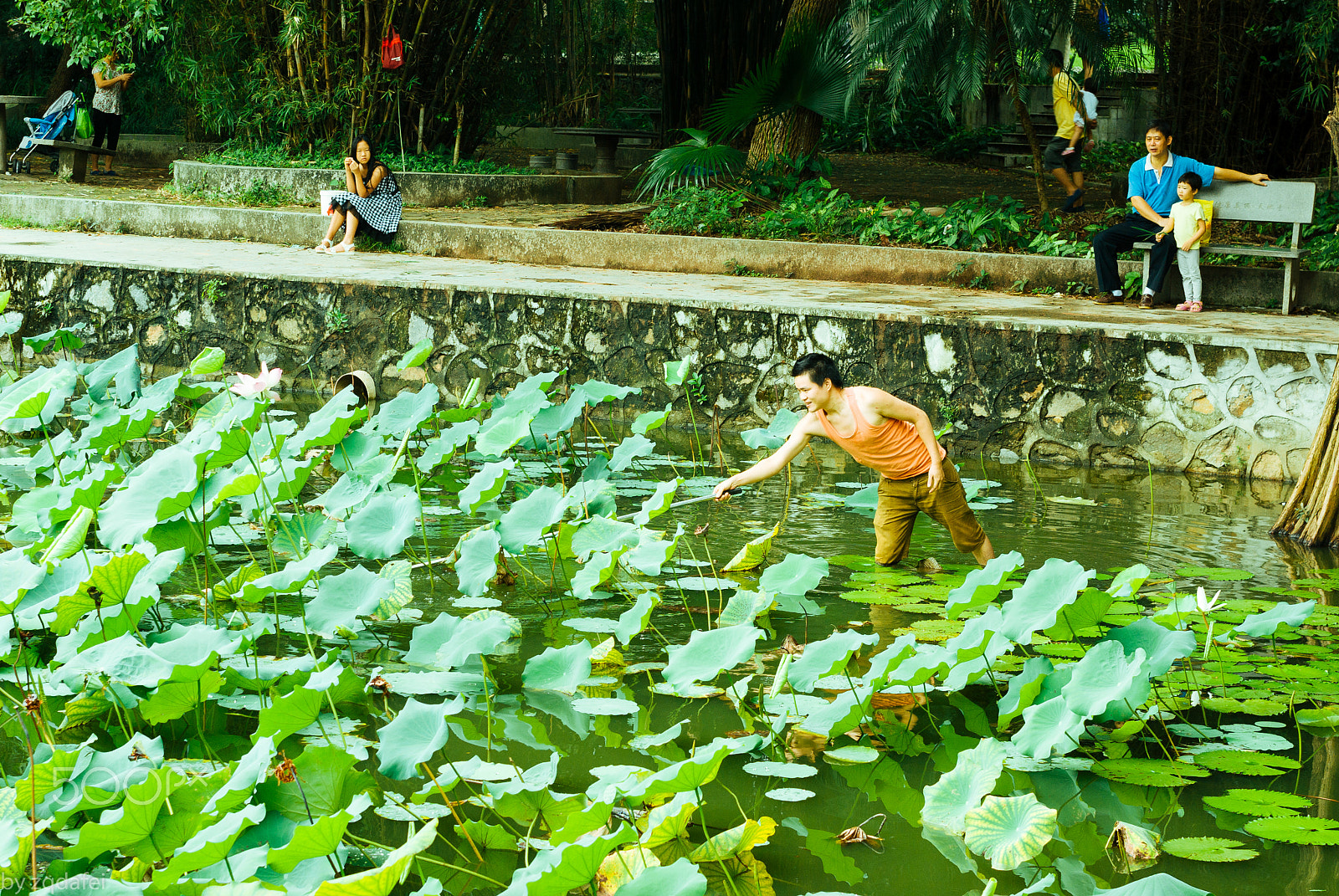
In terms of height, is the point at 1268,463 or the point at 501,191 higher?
the point at 501,191

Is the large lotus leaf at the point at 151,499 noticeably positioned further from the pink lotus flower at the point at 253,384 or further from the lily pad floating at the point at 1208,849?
the lily pad floating at the point at 1208,849

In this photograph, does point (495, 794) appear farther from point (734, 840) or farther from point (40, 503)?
point (40, 503)

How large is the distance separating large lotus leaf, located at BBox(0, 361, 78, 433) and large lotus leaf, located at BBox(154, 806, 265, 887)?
2518mm

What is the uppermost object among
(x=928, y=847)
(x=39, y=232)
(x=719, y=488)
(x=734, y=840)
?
(x=39, y=232)

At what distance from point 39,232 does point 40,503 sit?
6886mm

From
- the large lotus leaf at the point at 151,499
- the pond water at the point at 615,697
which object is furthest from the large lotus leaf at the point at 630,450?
the large lotus leaf at the point at 151,499

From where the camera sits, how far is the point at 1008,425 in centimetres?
655

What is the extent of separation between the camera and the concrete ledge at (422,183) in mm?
10688

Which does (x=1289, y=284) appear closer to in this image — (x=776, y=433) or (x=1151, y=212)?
(x=1151, y=212)

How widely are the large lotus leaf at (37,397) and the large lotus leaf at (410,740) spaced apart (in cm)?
228

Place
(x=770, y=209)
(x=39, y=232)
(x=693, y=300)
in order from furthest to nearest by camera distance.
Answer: (x=39, y=232)
(x=770, y=209)
(x=693, y=300)

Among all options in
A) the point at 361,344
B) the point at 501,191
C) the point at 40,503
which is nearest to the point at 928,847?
the point at 40,503

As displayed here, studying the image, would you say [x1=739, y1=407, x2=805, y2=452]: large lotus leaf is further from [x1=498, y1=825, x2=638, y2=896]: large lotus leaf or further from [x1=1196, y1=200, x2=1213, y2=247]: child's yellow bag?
[x1=498, y1=825, x2=638, y2=896]: large lotus leaf

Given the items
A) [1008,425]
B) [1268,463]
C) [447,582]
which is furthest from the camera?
[1008,425]
